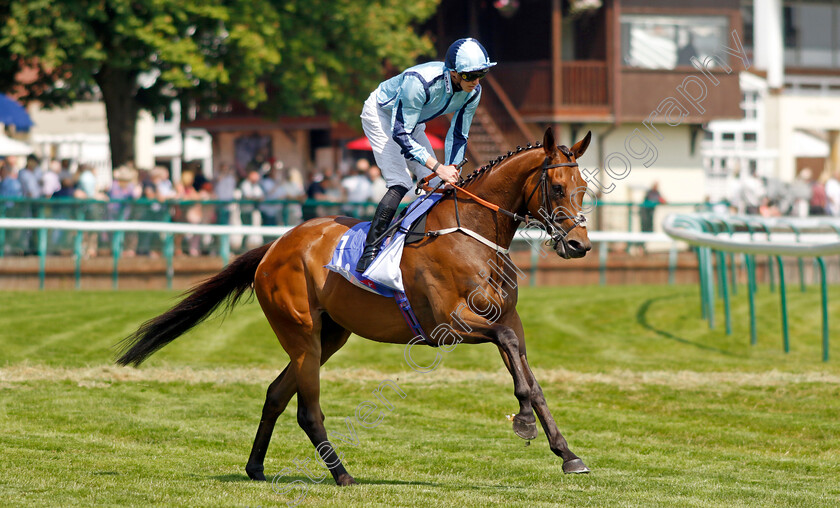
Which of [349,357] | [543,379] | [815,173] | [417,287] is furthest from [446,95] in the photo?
[815,173]

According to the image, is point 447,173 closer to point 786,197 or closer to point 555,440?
point 555,440

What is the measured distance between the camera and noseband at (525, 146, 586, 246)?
627 centimetres

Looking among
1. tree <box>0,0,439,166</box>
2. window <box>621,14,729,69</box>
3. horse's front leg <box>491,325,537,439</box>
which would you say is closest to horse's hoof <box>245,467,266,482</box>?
horse's front leg <box>491,325,537,439</box>

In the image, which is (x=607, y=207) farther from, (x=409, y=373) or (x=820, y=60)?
(x=820, y=60)

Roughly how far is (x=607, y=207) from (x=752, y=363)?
7818mm

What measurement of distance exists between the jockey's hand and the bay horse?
11 cm

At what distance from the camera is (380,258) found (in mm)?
6727

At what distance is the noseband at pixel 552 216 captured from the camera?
6.27 m

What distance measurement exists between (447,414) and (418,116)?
334 centimetres

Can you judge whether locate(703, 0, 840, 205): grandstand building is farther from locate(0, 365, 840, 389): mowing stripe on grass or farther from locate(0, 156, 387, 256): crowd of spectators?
locate(0, 365, 840, 389): mowing stripe on grass

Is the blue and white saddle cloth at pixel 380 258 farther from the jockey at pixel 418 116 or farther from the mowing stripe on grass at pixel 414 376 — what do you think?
the mowing stripe on grass at pixel 414 376

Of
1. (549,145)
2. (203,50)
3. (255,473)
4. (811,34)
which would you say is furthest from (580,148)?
(811,34)

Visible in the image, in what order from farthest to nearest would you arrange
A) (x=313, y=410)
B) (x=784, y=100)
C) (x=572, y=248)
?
(x=784, y=100), (x=313, y=410), (x=572, y=248)

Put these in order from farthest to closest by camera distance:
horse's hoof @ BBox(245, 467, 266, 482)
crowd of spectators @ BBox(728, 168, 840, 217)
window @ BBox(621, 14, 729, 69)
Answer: window @ BBox(621, 14, 729, 69)
crowd of spectators @ BBox(728, 168, 840, 217)
horse's hoof @ BBox(245, 467, 266, 482)
